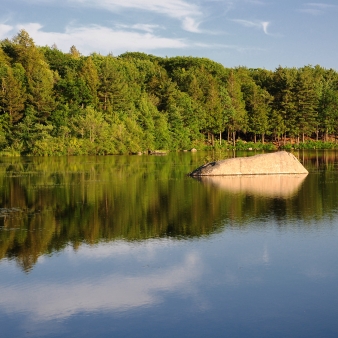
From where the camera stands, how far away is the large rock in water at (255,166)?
96.7ft

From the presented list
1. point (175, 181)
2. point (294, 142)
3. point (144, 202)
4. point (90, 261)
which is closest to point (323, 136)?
point (294, 142)

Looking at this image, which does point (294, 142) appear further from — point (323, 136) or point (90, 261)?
point (90, 261)

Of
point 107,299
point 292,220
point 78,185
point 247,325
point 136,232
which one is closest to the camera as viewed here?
point 247,325

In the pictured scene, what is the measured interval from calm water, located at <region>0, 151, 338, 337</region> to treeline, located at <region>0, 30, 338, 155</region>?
140 feet

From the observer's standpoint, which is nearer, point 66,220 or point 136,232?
point 136,232

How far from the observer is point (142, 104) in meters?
72.4

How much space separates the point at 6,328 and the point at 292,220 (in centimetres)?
1021

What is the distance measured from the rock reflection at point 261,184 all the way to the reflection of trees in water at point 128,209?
16.7 inches

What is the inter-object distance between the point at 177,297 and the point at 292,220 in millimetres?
7768

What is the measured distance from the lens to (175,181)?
1074 inches

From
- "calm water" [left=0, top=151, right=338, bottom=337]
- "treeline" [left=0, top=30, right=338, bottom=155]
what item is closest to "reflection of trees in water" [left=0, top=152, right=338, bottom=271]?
"calm water" [left=0, top=151, right=338, bottom=337]

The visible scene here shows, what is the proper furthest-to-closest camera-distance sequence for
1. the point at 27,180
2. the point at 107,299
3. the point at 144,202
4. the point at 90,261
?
1. the point at 27,180
2. the point at 144,202
3. the point at 90,261
4. the point at 107,299

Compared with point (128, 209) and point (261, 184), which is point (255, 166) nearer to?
point (261, 184)

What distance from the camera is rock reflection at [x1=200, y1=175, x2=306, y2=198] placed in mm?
22297
